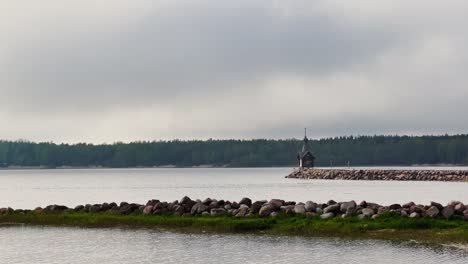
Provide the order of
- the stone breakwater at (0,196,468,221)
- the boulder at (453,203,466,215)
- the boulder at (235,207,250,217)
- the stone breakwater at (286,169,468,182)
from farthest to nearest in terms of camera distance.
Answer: the stone breakwater at (286,169,468,182), the boulder at (235,207,250,217), the stone breakwater at (0,196,468,221), the boulder at (453,203,466,215)

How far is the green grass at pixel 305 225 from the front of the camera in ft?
105

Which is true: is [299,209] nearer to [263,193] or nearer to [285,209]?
[285,209]

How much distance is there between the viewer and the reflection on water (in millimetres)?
26516

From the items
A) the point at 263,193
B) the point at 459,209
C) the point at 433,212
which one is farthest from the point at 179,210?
the point at 263,193

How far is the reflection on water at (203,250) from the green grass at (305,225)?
1816 mm

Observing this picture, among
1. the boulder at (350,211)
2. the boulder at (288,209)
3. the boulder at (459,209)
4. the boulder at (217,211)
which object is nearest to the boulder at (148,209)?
the boulder at (217,211)

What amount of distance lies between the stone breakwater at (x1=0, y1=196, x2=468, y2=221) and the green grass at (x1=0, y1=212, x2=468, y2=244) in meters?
0.48

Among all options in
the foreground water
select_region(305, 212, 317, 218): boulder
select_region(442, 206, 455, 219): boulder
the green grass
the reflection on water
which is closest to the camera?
the reflection on water

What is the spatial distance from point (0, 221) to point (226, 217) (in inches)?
464

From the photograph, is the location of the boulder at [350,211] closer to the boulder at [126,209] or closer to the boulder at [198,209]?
the boulder at [198,209]

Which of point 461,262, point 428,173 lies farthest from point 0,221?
point 428,173

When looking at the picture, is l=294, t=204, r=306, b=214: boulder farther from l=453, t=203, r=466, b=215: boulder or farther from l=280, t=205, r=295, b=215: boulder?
l=453, t=203, r=466, b=215: boulder

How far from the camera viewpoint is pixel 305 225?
3456 cm

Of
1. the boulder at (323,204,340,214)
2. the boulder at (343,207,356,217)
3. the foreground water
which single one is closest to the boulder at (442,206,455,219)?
the boulder at (343,207,356,217)
